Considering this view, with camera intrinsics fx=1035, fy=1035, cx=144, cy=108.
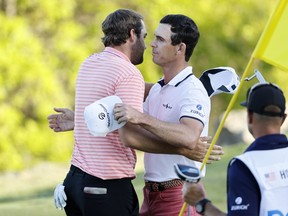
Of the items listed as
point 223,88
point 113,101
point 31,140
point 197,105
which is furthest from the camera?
point 31,140

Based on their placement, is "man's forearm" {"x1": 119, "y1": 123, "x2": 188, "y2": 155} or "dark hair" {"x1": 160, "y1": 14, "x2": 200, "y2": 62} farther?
"dark hair" {"x1": 160, "y1": 14, "x2": 200, "y2": 62}

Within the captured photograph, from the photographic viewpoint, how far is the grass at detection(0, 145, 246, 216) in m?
9.98

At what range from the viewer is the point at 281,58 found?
4855 mm

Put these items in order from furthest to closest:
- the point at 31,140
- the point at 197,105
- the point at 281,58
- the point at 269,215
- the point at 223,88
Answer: the point at 31,140
the point at 223,88
the point at 197,105
the point at 281,58
the point at 269,215

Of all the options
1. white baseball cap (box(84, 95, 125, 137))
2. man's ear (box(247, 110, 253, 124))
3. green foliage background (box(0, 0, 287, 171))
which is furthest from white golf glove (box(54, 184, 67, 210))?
green foliage background (box(0, 0, 287, 171))

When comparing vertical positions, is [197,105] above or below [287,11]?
below

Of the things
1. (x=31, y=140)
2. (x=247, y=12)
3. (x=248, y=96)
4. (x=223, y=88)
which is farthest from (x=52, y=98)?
(x=248, y=96)

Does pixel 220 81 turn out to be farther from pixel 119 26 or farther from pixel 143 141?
pixel 143 141

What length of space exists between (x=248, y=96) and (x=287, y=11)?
Answer: 0.54m

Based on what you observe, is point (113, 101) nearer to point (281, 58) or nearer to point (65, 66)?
point (281, 58)

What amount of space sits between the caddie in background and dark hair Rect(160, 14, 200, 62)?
1.43 m

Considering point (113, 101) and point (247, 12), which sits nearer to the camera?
point (113, 101)

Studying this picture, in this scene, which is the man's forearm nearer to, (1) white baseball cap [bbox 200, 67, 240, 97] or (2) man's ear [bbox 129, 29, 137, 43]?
(2) man's ear [bbox 129, 29, 137, 43]

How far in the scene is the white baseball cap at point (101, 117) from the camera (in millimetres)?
5156
